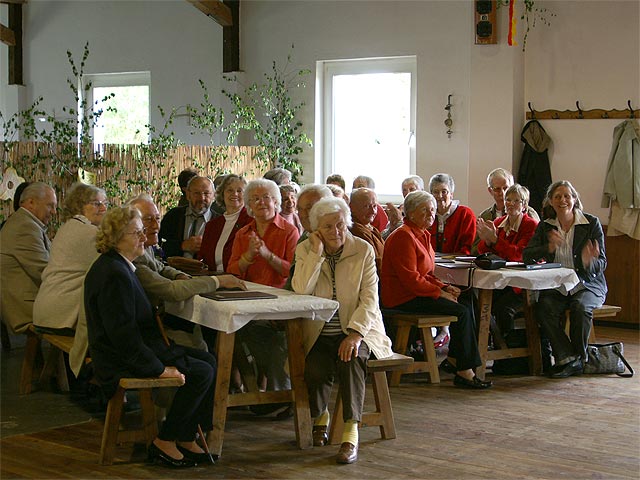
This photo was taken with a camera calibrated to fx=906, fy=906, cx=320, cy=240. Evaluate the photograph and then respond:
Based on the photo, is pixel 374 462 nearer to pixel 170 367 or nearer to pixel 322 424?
pixel 322 424

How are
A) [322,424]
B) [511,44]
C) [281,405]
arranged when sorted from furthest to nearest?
[511,44] → [281,405] → [322,424]

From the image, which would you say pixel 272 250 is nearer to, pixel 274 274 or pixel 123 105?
pixel 274 274

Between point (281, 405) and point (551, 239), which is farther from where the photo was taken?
point (551, 239)

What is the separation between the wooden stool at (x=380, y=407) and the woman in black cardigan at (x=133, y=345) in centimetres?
63

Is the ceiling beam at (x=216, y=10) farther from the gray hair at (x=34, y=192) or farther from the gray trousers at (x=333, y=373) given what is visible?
the gray trousers at (x=333, y=373)

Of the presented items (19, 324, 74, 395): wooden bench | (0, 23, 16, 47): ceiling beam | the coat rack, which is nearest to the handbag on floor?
the coat rack

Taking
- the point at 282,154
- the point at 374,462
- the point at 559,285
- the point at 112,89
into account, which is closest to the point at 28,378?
the point at 374,462

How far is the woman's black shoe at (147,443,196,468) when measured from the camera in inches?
158

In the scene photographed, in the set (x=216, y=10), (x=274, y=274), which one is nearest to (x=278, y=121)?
(x=216, y=10)

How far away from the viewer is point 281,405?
16.2 ft

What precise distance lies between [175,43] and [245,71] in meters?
1.06

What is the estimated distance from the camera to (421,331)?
5.80 meters

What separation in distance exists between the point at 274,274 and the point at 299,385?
0.88 m

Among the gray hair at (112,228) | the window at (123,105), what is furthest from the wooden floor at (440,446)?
the window at (123,105)
